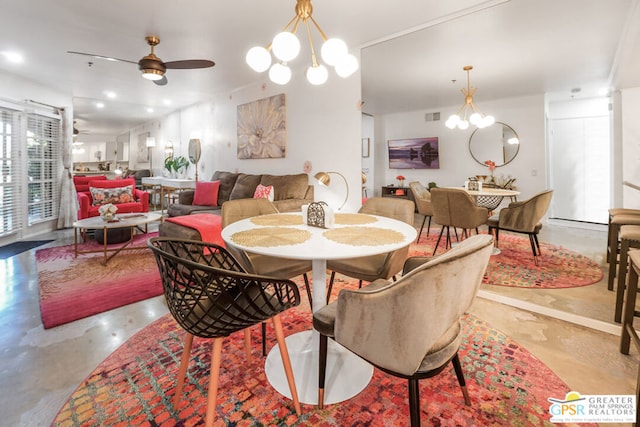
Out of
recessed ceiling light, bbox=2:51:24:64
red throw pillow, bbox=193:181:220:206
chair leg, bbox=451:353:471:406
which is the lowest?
chair leg, bbox=451:353:471:406

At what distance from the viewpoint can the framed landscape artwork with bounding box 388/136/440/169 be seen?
9.08 feet

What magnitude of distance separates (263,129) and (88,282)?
10.5 ft

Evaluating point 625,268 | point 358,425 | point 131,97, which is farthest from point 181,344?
point 131,97

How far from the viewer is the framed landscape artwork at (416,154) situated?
9.08 feet

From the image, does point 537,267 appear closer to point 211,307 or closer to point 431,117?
point 431,117

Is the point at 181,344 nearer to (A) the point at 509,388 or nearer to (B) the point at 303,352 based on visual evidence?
(B) the point at 303,352

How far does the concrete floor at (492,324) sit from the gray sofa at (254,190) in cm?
181

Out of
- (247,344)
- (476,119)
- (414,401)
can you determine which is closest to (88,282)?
(247,344)

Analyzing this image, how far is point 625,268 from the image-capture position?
168cm

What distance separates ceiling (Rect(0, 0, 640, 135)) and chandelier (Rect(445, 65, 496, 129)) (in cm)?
7

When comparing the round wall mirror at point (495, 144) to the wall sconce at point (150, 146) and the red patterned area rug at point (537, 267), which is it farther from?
the wall sconce at point (150, 146)

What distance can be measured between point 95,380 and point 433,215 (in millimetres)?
2835

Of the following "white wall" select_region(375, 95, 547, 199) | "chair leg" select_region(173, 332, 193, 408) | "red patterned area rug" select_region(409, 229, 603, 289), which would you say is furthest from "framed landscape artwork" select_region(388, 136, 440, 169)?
"chair leg" select_region(173, 332, 193, 408)

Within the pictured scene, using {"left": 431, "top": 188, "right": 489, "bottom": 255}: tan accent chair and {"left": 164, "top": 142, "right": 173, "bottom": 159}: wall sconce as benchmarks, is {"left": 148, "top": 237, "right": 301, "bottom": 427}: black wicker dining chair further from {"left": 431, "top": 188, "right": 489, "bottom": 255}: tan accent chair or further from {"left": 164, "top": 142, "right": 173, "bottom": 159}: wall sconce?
{"left": 164, "top": 142, "right": 173, "bottom": 159}: wall sconce
